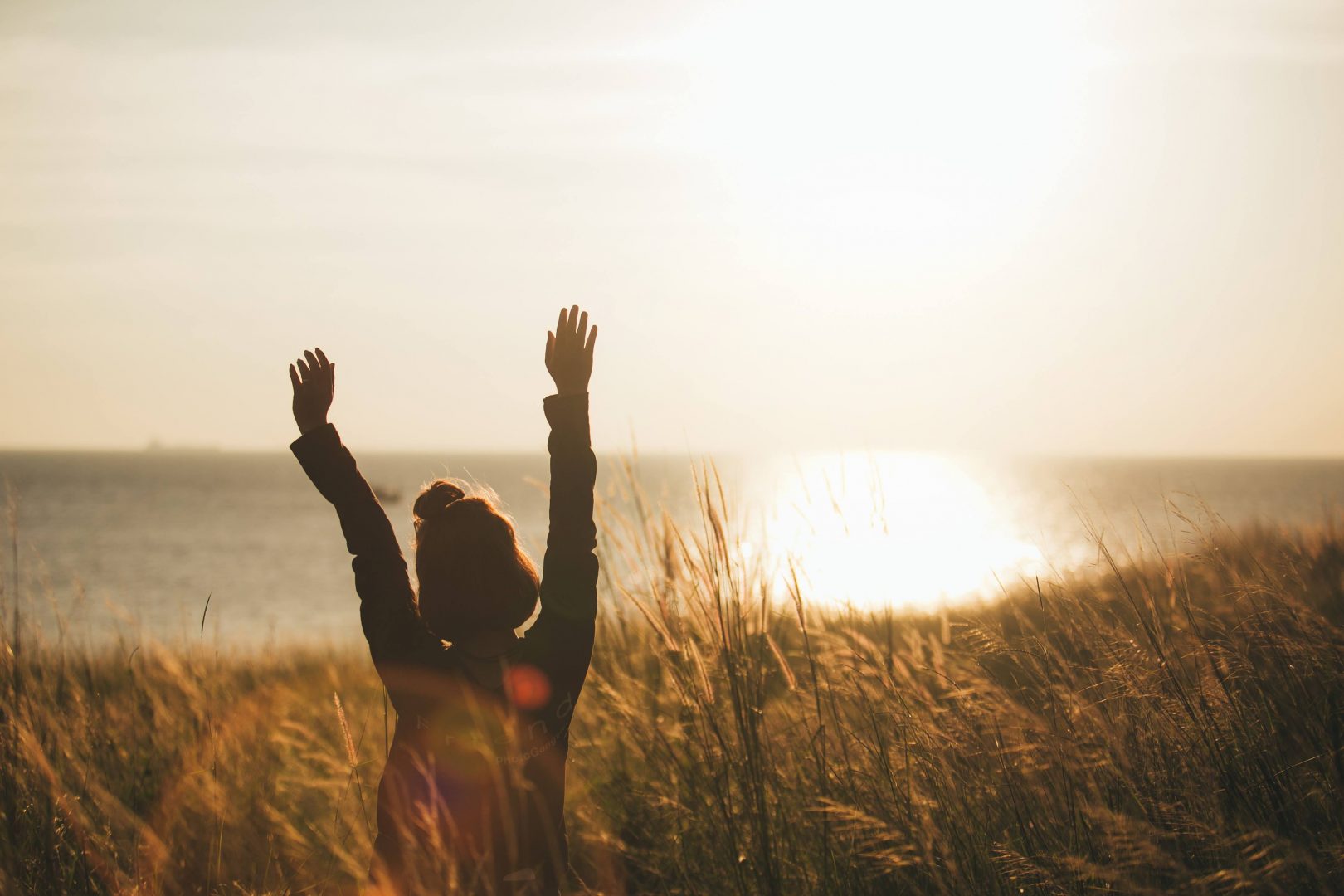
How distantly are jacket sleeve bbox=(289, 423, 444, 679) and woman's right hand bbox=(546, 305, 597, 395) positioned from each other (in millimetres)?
603

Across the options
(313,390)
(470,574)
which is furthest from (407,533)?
(470,574)

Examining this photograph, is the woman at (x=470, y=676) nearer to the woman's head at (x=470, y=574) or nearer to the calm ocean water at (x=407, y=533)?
the woman's head at (x=470, y=574)

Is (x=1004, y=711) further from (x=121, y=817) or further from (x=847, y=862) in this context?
(x=121, y=817)

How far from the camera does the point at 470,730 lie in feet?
6.36

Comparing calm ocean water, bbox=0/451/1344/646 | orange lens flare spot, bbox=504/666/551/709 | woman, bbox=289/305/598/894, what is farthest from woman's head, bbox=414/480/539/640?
calm ocean water, bbox=0/451/1344/646

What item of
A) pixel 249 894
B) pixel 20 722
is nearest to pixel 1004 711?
pixel 249 894

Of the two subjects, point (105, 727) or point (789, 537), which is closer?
point (789, 537)

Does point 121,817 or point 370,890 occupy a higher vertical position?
point 370,890

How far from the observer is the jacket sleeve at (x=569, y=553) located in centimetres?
207

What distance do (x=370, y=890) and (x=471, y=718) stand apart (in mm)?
546

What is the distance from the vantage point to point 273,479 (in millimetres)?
140625

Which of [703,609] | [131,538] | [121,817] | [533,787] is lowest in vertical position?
[131,538]

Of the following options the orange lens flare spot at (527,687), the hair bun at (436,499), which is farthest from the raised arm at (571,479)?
the hair bun at (436,499)

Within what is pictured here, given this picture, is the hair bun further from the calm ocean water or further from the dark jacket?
the calm ocean water
